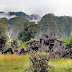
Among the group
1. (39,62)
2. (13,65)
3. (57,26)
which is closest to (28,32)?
(13,65)

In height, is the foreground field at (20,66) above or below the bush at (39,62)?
below

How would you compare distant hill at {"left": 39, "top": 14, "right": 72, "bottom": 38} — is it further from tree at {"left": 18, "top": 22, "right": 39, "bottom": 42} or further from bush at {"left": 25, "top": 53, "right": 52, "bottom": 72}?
bush at {"left": 25, "top": 53, "right": 52, "bottom": 72}

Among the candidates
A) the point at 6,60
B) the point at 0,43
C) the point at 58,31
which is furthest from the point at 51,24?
the point at 6,60

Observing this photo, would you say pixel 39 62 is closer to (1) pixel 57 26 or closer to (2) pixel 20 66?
(2) pixel 20 66

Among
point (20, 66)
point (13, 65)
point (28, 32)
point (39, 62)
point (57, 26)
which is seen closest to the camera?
point (39, 62)

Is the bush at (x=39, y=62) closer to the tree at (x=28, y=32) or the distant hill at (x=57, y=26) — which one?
the tree at (x=28, y=32)

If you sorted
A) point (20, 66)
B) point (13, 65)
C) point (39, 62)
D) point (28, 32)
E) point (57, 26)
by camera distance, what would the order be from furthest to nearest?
point (57, 26) → point (28, 32) → point (13, 65) → point (20, 66) → point (39, 62)

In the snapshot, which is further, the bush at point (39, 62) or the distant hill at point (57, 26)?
the distant hill at point (57, 26)

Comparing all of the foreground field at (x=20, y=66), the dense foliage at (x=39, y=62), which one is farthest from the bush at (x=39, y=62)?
the foreground field at (x=20, y=66)

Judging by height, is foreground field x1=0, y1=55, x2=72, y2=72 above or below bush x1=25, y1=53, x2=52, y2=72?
below

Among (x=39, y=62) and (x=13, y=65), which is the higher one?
(x=39, y=62)

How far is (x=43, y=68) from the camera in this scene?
833 cm

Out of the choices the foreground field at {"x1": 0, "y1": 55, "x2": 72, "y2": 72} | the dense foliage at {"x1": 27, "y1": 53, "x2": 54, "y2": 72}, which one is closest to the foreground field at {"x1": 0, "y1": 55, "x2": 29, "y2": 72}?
the foreground field at {"x1": 0, "y1": 55, "x2": 72, "y2": 72}

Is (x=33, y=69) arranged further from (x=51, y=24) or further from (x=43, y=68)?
(x=51, y=24)
